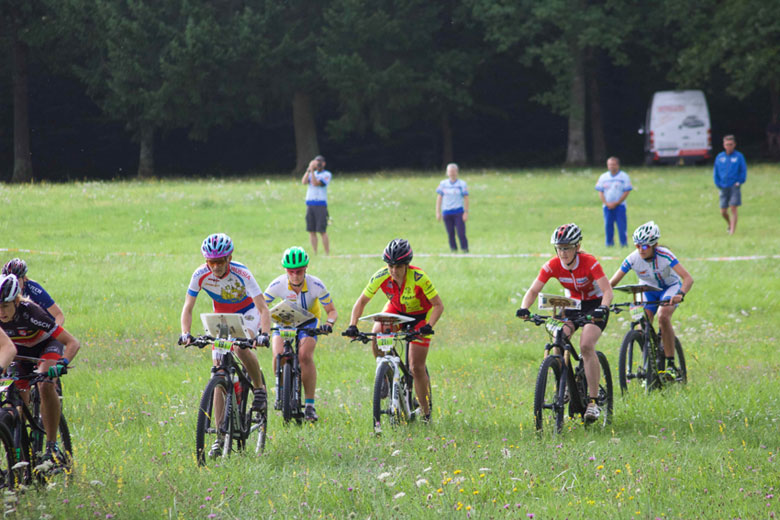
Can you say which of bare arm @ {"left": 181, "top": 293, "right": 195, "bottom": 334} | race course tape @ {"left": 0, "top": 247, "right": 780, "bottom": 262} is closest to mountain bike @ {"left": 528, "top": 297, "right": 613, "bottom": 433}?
bare arm @ {"left": 181, "top": 293, "right": 195, "bottom": 334}

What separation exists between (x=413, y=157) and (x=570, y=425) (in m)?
50.0

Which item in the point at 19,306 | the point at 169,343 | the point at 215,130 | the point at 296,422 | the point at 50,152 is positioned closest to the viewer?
the point at 19,306

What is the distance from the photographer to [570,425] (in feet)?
28.4

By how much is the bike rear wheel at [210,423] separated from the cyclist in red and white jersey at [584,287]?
106 inches

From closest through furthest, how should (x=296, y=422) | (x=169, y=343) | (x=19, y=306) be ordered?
(x=19, y=306) < (x=296, y=422) < (x=169, y=343)

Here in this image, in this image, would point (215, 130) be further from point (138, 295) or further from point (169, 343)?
point (169, 343)

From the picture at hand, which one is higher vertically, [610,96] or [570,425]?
[610,96]

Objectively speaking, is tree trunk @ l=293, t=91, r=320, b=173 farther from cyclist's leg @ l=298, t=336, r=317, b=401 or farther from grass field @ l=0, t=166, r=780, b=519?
cyclist's leg @ l=298, t=336, r=317, b=401

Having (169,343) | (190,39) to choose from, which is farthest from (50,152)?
(169,343)

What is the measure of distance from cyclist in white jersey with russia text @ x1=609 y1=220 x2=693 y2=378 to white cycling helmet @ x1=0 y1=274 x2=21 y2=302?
19.5 feet

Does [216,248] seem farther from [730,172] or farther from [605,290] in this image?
[730,172]

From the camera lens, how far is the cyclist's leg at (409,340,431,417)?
8820 mm

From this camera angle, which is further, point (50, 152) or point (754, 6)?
point (50, 152)

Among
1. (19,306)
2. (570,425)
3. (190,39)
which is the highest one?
(190,39)
